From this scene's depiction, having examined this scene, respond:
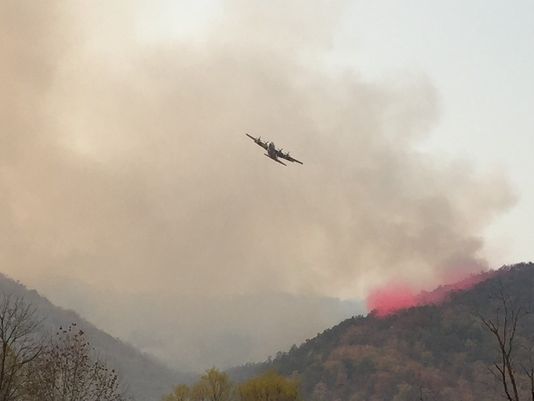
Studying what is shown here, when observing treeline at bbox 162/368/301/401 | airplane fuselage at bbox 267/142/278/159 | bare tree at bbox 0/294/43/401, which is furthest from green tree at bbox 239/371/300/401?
bare tree at bbox 0/294/43/401

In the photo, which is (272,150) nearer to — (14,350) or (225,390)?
(14,350)

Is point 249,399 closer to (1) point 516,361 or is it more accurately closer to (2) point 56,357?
(2) point 56,357

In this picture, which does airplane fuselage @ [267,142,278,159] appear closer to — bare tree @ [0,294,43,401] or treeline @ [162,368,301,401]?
bare tree @ [0,294,43,401]

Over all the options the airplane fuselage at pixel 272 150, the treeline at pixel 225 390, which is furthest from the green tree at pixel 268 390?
the airplane fuselage at pixel 272 150

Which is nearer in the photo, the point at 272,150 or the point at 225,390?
the point at 272,150

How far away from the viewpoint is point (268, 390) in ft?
270

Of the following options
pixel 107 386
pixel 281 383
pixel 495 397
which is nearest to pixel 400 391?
pixel 495 397

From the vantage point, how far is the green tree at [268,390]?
81188 mm

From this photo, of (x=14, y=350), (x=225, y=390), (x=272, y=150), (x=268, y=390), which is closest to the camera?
(x=14, y=350)

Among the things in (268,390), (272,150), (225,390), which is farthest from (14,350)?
(268,390)

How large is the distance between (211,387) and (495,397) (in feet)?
454

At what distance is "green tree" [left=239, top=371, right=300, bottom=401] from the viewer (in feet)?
266

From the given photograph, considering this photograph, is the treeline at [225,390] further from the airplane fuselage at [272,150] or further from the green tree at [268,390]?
the airplane fuselage at [272,150]

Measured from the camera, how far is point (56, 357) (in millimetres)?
34906
